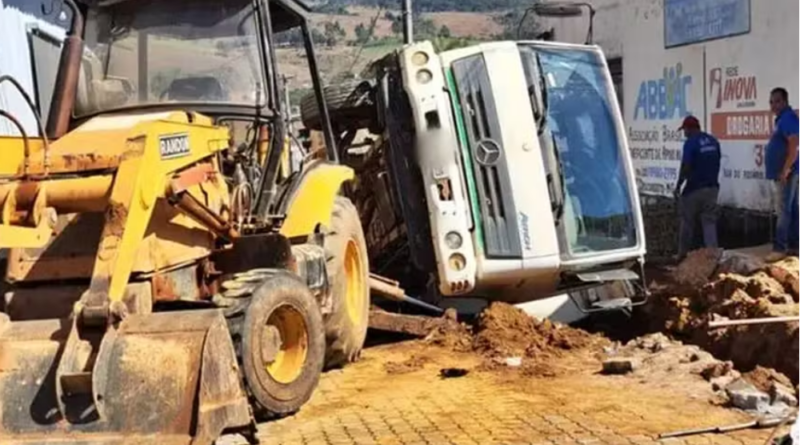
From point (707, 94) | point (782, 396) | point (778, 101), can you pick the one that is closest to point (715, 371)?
point (782, 396)

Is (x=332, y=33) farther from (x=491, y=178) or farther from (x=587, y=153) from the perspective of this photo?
(x=491, y=178)

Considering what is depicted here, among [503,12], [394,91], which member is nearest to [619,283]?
[394,91]

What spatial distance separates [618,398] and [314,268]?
2.11 m

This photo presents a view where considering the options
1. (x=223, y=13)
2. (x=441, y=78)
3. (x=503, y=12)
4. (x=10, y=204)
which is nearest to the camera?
(x=10, y=204)

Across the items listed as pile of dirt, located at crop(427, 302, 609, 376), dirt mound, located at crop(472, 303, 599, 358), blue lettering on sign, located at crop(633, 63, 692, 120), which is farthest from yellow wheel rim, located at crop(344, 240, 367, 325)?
blue lettering on sign, located at crop(633, 63, 692, 120)

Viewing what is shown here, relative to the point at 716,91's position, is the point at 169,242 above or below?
above

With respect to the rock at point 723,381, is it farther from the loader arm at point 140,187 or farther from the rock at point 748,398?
the loader arm at point 140,187

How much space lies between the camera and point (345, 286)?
A: 9.08 meters

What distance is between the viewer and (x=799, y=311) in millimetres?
9469

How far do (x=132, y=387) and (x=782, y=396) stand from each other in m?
3.81

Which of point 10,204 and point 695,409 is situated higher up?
point 10,204

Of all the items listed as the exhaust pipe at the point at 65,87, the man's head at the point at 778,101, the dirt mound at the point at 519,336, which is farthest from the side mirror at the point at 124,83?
the man's head at the point at 778,101

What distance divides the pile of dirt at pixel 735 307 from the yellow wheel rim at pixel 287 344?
3496mm

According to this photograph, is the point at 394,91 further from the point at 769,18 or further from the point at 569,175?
the point at 769,18
